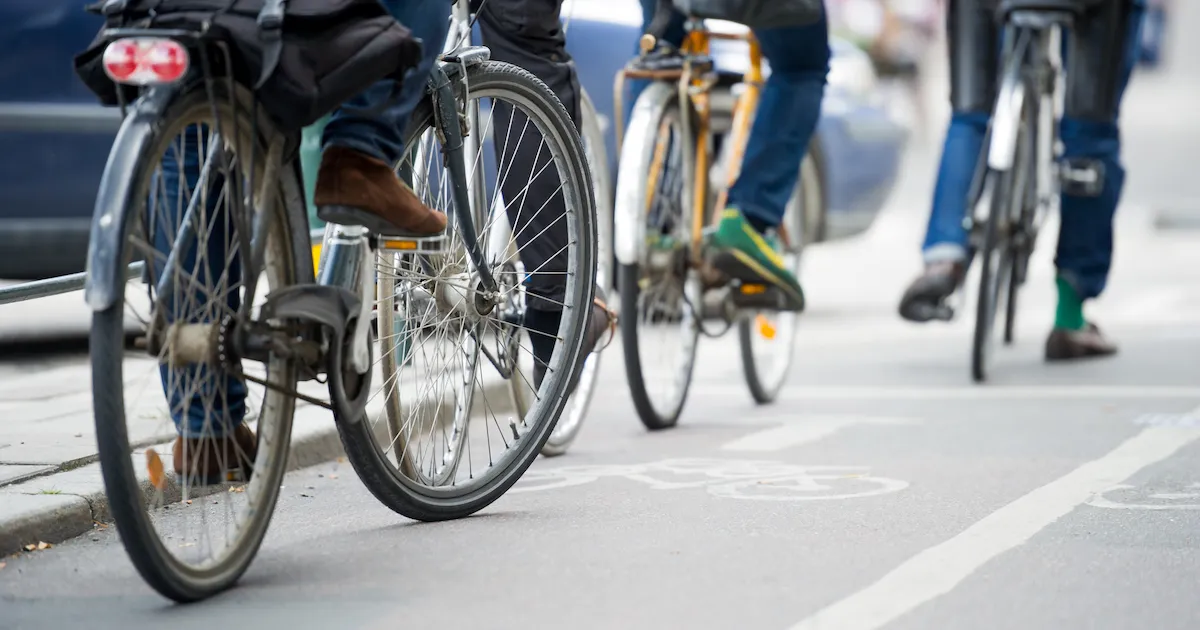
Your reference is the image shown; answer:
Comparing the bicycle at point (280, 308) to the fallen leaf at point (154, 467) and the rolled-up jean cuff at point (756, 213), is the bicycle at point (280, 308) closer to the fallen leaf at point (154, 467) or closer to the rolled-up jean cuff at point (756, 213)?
the fallen leaf at point (154, 467)

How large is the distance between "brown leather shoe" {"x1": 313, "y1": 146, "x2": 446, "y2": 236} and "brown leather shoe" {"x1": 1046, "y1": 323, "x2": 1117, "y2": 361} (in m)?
4.45

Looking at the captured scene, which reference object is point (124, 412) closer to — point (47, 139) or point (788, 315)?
point (788, 315)

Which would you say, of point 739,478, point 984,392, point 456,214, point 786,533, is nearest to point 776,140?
point 984,392

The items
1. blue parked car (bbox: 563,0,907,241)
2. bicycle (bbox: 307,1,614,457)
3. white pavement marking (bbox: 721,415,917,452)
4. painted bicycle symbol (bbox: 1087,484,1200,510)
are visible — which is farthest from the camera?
blue parked car (bbox: 563,0,907,241)

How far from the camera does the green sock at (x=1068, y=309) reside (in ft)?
24.6

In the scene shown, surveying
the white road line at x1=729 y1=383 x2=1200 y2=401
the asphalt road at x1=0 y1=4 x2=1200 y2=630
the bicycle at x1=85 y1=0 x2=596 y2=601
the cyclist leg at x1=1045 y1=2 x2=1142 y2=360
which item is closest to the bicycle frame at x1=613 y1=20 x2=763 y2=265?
the asphalt road at x1=0 y1=4 x2=1200 y2=630

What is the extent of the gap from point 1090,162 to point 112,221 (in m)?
5.03

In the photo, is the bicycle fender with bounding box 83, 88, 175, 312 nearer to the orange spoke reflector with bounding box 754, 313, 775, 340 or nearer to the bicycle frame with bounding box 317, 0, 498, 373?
the bicycle frame with bounding box 317, 0, 498, 373

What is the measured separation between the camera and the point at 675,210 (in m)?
5.75

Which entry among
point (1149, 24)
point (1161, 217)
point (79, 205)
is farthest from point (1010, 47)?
point (1149, 24)

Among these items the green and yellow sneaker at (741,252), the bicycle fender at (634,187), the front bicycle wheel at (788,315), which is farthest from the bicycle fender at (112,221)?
the front bicycle wheel at (788,315)

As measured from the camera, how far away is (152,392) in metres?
3.79

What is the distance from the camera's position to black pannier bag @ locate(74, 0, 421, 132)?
10.3 feet

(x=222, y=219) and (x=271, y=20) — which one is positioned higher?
(x=271, y=20)
